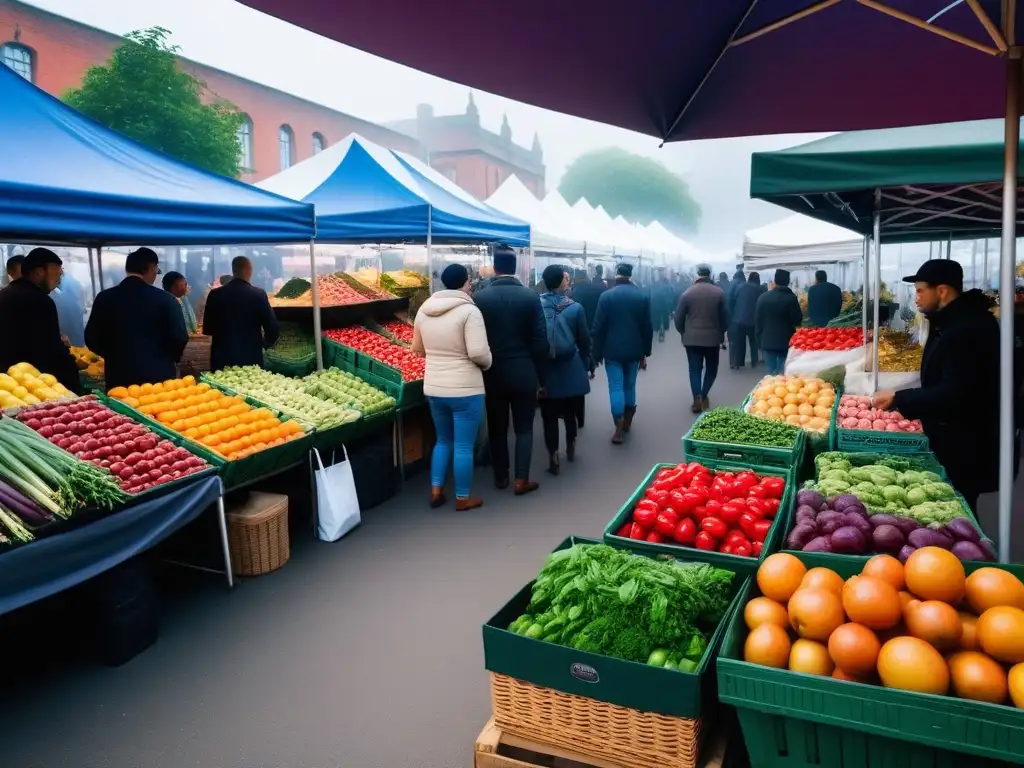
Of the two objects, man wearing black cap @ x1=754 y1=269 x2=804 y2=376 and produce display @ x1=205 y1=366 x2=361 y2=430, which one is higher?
man wearing black cap @ x1=754 y1=269 x2=804 y2=376

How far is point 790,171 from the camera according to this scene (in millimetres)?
3303

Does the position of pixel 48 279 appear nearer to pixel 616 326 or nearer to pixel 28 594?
pixel 28 594

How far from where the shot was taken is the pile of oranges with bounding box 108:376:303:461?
4699mm

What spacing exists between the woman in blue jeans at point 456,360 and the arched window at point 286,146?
33.8m

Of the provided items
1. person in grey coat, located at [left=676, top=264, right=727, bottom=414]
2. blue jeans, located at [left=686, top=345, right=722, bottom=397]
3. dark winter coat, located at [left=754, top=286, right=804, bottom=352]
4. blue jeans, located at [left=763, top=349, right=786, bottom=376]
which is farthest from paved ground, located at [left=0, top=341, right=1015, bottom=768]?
blue jeans, located at [left=763, top=349, right=786, bottom=376]

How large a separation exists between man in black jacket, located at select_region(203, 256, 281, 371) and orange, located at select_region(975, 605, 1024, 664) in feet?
18.8

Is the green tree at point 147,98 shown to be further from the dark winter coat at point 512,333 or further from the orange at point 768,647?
the orange at point 768,647

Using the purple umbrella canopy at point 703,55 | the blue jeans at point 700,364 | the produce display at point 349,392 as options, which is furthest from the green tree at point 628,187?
the purple umbrella canopy at point 703,55

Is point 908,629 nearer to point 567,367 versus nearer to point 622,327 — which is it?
point 567,367

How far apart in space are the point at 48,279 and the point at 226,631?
10.6ft

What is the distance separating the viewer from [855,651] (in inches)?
73.5

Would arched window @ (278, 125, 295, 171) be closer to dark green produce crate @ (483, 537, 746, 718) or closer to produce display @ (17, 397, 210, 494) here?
produce display @ (17, 397, 210, 494)

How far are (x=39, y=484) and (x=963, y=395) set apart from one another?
436 cm

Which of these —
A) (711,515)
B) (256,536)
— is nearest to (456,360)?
(256,536)
